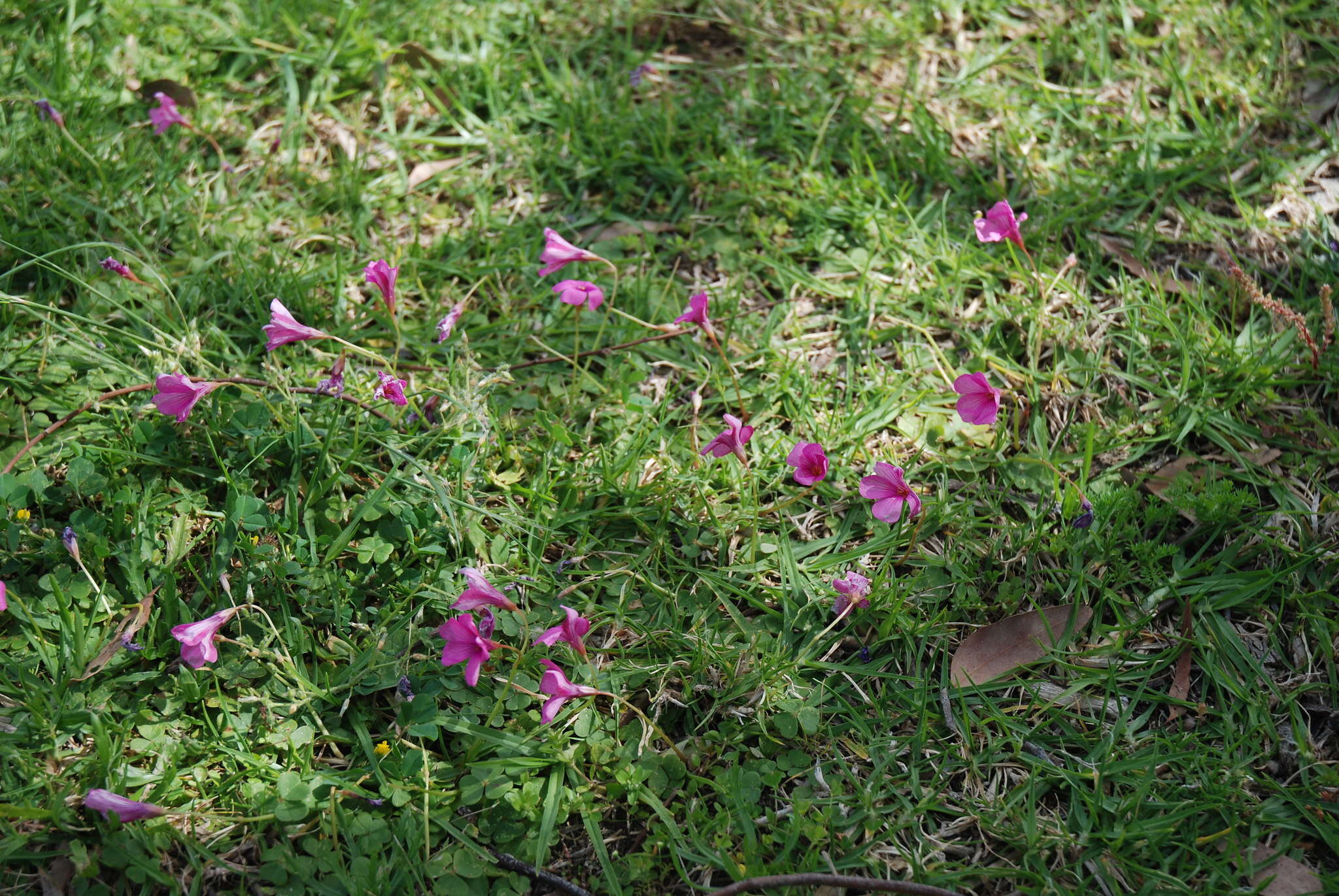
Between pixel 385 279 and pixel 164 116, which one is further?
pixel 164 116

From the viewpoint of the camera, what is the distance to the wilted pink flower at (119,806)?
173 centimetres

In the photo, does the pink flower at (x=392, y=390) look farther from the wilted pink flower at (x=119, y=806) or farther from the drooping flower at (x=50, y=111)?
the drooping flower at (x=50, y=111)

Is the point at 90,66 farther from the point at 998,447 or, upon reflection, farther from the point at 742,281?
the point at 998,447

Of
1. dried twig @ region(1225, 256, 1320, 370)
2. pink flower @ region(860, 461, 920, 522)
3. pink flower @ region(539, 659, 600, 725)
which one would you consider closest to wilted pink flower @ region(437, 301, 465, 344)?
pink flower @ region(539, 659, 600, 725)

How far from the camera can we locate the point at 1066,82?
3324 mm

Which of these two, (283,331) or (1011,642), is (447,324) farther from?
(1011,642)

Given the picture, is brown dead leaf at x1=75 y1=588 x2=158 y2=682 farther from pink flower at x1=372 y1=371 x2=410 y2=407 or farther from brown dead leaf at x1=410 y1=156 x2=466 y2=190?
brown dead leaf at x1=410 y1=156 x2=466 y2=190

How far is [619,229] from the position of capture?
2963mm

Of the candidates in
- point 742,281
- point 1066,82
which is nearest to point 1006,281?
point 742,281

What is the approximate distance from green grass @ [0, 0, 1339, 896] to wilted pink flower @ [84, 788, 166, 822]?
39 millimetres

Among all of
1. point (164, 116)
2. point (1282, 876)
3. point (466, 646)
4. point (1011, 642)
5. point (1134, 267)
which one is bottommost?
point (1282, 876)

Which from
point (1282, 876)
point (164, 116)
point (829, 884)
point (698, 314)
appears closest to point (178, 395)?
point (698, 314)

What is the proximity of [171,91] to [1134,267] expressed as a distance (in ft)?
9.56

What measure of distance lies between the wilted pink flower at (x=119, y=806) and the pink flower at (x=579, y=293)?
1374mm
